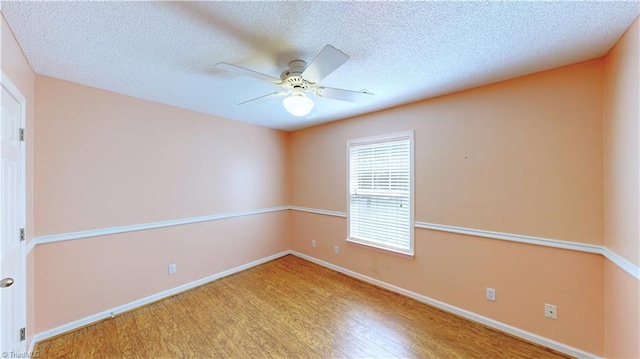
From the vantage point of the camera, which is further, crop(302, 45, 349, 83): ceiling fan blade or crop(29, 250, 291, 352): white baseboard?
crop(29, 250, 291, 352): white baseboard

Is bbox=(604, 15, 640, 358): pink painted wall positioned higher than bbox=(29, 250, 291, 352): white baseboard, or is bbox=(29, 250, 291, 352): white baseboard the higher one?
bbox=(604, 15, 640, 358): pink painted wall

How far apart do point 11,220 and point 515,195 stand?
3888mm

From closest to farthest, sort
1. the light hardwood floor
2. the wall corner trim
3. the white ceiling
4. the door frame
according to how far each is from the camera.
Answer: the white ceiling, the wall corner trim, the door frame, the light hardwood floor

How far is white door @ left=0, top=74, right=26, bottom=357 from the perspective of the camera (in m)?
1.40

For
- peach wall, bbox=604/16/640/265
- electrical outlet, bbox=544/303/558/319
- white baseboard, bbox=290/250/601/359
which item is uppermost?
peach wall, bbox=604/16/640/265

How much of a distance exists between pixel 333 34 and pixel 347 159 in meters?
2.16

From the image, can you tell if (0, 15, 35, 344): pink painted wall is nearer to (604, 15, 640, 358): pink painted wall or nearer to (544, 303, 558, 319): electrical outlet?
(604, 15, 640, 358): pink painted wall

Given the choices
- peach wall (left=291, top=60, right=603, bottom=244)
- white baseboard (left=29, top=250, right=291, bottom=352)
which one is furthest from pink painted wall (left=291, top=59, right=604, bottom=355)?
white baseboard (left=29, top=250, right=291, bottom=352)

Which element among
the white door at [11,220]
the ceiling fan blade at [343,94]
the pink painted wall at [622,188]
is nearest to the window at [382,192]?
the ceiling fan blade at [343,94]

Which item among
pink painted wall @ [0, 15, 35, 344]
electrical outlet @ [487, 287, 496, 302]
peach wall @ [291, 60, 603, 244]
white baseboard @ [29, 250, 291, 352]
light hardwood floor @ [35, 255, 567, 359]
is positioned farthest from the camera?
electrical outlet @ [487, 287, 496, 302]

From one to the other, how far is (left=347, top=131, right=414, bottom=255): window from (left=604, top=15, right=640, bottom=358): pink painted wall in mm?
1508

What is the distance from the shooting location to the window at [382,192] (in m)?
2.90

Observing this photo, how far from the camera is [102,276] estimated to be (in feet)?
7.90

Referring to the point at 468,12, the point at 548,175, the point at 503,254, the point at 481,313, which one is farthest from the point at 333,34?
the point at 481,313
